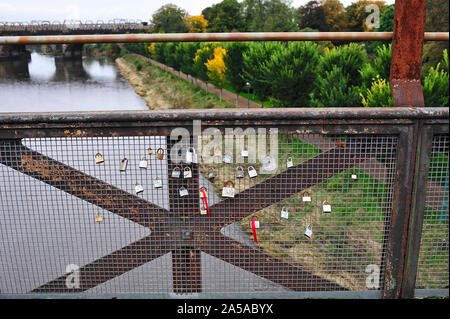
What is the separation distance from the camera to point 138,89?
4062 centimetres

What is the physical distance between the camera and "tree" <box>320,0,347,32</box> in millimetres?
52281

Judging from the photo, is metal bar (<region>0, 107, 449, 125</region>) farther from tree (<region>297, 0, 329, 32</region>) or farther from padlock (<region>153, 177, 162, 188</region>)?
tree (<region>297, 0, 329, 32</region>)

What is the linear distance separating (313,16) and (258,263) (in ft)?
180

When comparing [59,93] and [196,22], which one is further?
[196,22]

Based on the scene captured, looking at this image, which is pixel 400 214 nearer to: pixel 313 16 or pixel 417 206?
pixel 417 206

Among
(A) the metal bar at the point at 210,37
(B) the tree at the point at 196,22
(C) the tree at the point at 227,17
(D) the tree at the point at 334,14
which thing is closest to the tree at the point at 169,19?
(B) the tree at the point at 196,22

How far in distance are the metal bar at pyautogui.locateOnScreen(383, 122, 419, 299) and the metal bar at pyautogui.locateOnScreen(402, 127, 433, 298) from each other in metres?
0.02

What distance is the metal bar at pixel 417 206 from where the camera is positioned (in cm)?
211

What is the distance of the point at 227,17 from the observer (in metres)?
51.9

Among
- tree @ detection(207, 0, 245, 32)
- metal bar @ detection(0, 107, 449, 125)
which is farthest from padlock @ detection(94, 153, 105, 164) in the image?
tree @ detection(207, 0, 245, 32)

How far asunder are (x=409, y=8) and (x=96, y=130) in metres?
1.51

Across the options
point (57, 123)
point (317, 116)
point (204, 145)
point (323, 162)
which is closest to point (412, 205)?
point (323, 162)

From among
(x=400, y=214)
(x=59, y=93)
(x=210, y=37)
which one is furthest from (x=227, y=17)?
(x=400, y=214)
